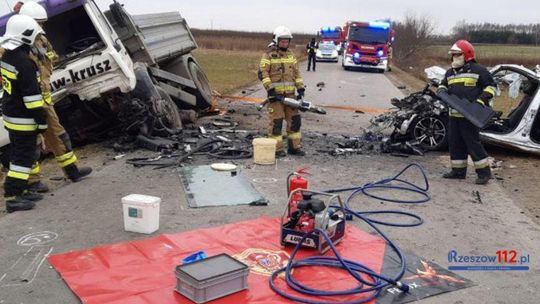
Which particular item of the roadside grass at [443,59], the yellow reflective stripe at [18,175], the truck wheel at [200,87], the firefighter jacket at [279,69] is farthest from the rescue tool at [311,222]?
the roadside grass at [443,59]

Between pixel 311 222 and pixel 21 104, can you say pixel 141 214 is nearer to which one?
pixel 311 222

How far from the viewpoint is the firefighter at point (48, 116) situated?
18.7 feet

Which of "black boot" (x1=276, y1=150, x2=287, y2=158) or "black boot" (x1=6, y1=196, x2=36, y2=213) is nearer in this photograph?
"black boot" (x1=6, y1=196, x2=36, y2=213)

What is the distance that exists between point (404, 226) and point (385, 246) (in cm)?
65

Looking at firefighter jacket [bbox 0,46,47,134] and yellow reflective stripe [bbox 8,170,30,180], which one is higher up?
firefighter jacket [bbox 0,46,47,134]

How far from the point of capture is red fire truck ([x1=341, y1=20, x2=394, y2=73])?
87.5 ft

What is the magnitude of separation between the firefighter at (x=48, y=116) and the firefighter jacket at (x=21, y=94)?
0.30 meters

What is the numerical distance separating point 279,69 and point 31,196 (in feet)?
12.4

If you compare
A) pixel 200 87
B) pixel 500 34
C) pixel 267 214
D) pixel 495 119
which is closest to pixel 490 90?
pixel 495 119

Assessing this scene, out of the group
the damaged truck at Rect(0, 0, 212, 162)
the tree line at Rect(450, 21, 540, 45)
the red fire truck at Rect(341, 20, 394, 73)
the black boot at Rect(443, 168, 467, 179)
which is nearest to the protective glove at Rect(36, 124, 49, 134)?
the damaged truck at Rect(0, 0, 212, 162)

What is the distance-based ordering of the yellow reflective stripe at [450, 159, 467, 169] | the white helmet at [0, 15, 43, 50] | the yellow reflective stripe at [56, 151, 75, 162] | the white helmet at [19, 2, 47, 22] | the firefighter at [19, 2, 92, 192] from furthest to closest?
the yellow reflective stripe at [450, 159, 467, 169], the yellow reflective stripe at [56, 151, 75, 162], the white helmet at [19, 2, 47, 22], the firefighter at [19, 2, 92, 192], the white helmet at [0, 15, 43, 50]

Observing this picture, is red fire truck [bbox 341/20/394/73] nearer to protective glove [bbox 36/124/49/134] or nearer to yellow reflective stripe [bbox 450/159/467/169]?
yellow reflective stripe [bbox 450/159/467/169]

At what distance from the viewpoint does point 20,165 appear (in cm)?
540

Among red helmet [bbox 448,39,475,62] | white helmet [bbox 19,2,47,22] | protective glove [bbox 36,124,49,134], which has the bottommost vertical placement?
protective glove [bbox 36,124,49,134]
